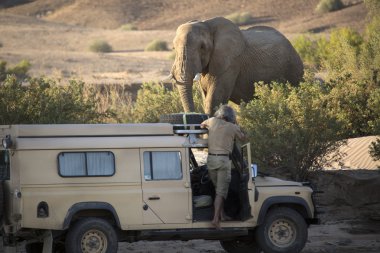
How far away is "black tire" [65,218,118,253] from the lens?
11344 millimetres

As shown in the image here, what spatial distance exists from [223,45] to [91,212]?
28.6ft

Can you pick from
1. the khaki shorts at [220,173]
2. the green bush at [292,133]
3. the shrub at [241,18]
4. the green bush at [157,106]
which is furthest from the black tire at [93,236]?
the shrub at [241,18]

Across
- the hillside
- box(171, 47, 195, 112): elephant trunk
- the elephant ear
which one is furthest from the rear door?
the hillside

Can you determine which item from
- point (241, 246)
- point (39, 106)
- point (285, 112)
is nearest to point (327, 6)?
point (39, 106)

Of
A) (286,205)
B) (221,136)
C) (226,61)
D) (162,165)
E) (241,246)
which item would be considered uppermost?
(226,61)

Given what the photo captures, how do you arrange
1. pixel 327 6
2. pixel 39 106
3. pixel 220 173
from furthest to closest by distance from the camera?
pixel 327 6 → pixel 39 106 → pixel 220 173

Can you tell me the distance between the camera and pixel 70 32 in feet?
218

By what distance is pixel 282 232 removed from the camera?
12242 millimetres

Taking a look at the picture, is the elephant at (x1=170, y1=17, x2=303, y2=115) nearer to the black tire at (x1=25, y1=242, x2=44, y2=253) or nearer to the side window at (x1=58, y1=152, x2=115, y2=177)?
the black tire at (x1=25, y1=242, x2=44, y2=253)

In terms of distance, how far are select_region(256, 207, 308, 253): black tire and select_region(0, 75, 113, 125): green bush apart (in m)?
6.68

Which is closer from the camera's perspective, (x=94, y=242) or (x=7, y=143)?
(x=7, y=143)

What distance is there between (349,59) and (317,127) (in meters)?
8.91

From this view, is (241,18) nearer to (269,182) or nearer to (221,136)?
(269,182)

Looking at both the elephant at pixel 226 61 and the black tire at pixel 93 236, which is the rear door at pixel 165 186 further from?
the elephant at pixel 226 61
